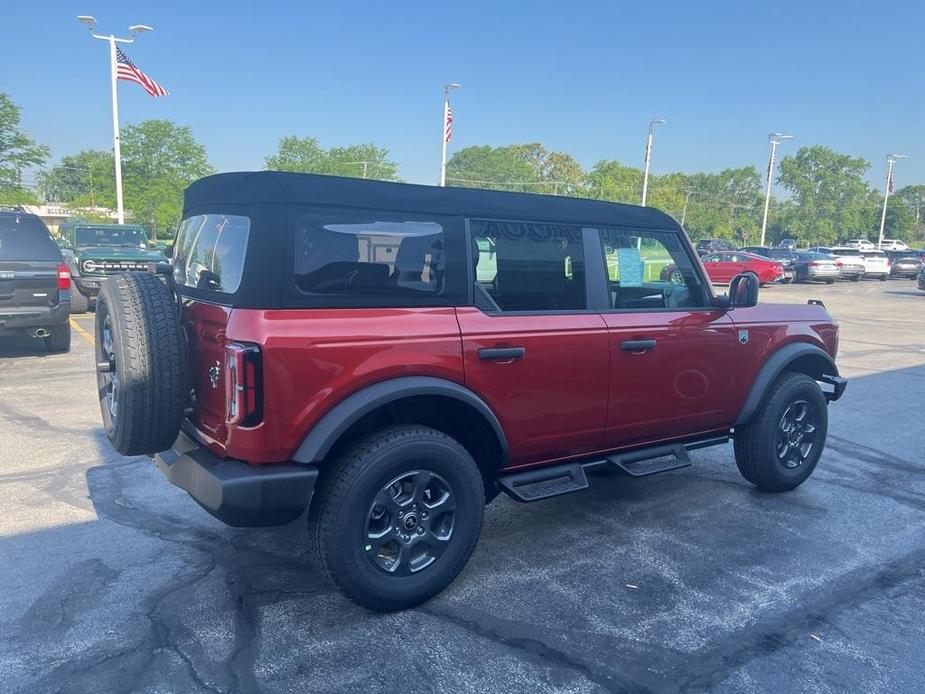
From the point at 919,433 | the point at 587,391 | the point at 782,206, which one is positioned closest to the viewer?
the point at 587,391

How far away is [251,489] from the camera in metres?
2.84

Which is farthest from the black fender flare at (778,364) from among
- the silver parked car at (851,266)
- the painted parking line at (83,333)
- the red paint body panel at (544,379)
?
the silver parked car at (851,266)

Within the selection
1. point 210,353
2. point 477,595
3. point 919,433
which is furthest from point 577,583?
point 919,433

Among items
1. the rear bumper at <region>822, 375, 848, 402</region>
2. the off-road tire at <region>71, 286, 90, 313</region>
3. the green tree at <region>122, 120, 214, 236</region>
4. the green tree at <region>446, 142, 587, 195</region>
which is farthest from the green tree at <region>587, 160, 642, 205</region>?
the rear bumper at <region>822, 375, 848, 402</region>

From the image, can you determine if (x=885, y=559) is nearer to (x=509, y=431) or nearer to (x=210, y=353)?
(x=509, y=431)

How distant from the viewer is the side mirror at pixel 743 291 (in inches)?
168

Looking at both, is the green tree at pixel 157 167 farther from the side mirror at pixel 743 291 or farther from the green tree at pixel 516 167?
the green tree at pixel 516 167

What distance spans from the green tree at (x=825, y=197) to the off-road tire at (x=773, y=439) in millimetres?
80440

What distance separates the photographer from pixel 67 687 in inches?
103

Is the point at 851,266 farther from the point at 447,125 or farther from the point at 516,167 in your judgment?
the point at 516,167

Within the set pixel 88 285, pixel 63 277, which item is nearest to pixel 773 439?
pixel 63 277

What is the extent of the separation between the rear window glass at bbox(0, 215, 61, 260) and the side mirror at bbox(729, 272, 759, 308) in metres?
7.73

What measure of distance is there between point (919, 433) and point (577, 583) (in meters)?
4.80

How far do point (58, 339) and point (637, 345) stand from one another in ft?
27.1
